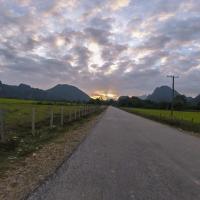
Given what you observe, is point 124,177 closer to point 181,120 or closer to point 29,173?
point 29,173

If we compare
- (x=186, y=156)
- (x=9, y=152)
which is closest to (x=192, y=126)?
(x=186, y=156)

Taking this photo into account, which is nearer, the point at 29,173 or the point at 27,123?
the point at 29,173

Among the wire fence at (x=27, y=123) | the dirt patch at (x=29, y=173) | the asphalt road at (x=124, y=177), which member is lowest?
the dirt patch at (x=29, y=173)

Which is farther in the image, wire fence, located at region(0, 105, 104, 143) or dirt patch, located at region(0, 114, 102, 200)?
wire fence, located at region(0, 105, 104, 143)

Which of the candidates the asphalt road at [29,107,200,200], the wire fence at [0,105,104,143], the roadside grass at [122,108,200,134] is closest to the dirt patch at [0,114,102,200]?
the asphalt road at [29,107,200,200]

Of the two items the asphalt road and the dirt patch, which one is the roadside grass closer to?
the asphalt road

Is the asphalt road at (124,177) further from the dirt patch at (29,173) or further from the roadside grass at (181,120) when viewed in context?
the roadside grass at (181,120)

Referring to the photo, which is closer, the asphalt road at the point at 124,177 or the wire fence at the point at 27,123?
the asphalt road at the point at 124,177

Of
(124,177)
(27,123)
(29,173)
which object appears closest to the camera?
(124,177)

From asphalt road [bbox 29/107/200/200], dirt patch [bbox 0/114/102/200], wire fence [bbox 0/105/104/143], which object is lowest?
dirt patch [bbox 0/114/102/200]

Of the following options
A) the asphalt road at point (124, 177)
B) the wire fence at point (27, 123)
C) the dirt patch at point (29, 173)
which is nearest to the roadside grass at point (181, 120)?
the wire fence at point (27, 123)

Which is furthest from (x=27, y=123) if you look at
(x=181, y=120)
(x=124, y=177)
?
(x=181, y=120)

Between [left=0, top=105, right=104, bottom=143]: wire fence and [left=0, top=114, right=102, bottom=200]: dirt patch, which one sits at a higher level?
[left=0, top=105, right=104, bottom=143]: wire fence

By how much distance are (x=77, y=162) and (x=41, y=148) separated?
10.7ft
